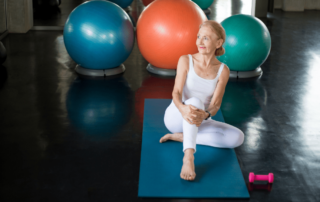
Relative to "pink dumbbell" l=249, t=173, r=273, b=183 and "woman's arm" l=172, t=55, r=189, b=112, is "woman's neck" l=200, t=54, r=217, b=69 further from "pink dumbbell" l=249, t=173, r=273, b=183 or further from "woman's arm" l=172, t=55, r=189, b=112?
"pink dumbbell" l=249, t=173, r=273, b=183

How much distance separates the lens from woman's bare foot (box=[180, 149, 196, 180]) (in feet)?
9.21

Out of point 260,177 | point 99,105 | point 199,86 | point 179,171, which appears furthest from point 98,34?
point 260,177

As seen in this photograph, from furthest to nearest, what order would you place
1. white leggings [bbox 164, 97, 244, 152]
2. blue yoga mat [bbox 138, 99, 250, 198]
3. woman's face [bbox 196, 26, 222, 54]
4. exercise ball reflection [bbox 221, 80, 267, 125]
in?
1. exercise ball reflection [bbox 221, 80, 267, 125]
2. white leggings [bbox 164, 97, 244, 152]
3. woman's face [bbox 196, 26, 222, 54]
4. blue yoga mat [bbox 138, 99, 250, 198]

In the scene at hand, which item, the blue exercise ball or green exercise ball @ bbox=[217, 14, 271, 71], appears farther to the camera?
green exercise ball @ bbox=[217, 14, 271, 71]

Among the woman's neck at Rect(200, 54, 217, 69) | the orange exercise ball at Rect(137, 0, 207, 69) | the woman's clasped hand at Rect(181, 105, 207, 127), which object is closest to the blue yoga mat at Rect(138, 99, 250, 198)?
the woman's clasped hand at Rect(181, 105, 207, 127)

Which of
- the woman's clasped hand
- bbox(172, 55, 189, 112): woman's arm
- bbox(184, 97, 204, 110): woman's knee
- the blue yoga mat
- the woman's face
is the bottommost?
the blue yoga mat

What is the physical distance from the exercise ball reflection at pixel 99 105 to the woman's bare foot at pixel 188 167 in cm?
105

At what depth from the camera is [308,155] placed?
132 inches

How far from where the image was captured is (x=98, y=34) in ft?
16.2

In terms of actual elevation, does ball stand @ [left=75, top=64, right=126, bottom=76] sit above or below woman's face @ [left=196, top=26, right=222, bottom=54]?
below

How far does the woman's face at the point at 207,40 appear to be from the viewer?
291cm

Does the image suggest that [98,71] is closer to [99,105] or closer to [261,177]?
[99,105]

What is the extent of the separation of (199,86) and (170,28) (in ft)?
6.78

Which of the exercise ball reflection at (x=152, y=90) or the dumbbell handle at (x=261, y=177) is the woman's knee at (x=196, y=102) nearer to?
the dumbbell handle at (x=261, y=177)
